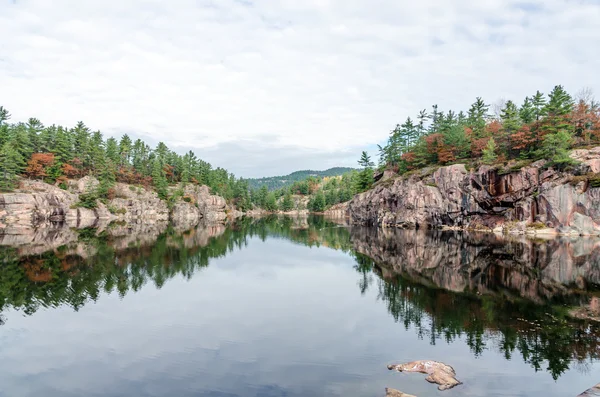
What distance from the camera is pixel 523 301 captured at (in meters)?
22.9

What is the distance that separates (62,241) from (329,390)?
5455 cm

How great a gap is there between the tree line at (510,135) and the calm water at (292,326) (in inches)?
1396

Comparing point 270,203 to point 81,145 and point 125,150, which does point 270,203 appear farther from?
point 81,145

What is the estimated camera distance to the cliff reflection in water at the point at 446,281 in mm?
17438

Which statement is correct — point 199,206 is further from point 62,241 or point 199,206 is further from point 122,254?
point 122,254

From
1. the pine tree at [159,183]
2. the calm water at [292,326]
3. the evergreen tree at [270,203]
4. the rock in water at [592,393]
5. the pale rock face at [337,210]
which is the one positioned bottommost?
the calm water at [292,326]

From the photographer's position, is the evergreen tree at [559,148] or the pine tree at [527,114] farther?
the pine tree at [527,114]

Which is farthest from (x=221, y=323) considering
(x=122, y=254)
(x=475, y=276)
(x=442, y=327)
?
(x=122, y=254)

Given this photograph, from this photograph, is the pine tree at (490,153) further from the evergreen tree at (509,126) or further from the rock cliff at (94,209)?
the rock cliff at (94,209)

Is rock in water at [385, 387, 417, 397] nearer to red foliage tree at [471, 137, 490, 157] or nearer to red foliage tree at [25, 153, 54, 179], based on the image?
red foliage tree at [471, 137, 490, 157]

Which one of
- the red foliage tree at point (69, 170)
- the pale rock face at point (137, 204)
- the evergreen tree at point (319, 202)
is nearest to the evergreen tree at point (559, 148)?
the pale rock face at point (137, 204)

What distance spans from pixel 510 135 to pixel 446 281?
185 ft

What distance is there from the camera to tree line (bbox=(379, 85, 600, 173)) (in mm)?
65250

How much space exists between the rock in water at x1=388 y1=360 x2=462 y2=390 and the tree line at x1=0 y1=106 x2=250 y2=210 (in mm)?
96417
